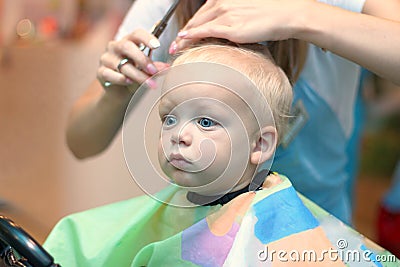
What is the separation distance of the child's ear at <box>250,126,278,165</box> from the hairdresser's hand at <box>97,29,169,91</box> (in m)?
0.17

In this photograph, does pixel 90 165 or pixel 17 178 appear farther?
pixel 17 178

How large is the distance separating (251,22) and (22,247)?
417mm

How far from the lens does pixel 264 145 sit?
0.84 metres

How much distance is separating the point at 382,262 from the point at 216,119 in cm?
31

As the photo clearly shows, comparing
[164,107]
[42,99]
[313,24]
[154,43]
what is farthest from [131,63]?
[42,99]

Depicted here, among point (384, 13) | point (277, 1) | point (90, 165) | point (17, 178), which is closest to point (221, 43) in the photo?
point (277, 1)

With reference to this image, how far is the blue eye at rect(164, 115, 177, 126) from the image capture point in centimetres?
81

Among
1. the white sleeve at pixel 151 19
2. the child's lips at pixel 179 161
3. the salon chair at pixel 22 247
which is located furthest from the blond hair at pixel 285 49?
the salon chair at pixel 22 247

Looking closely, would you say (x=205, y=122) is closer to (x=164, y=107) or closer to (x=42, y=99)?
(x=164, y=107)

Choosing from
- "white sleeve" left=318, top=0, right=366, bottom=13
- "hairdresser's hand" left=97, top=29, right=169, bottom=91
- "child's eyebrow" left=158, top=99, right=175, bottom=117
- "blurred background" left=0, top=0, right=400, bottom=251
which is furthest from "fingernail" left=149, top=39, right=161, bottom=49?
"blurred background" left=0, top=0, right=400, bottom=251

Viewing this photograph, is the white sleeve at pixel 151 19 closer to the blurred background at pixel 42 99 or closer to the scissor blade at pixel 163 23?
the scissor blade at pixel 163 23

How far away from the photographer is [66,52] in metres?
1.95

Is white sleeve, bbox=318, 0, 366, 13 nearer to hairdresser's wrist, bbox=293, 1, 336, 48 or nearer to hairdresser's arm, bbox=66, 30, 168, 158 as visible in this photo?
hairdresser's wrist, bbox=293, 1, 336, 48

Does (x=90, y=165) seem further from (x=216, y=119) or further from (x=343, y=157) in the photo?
(x=216, y=119)
